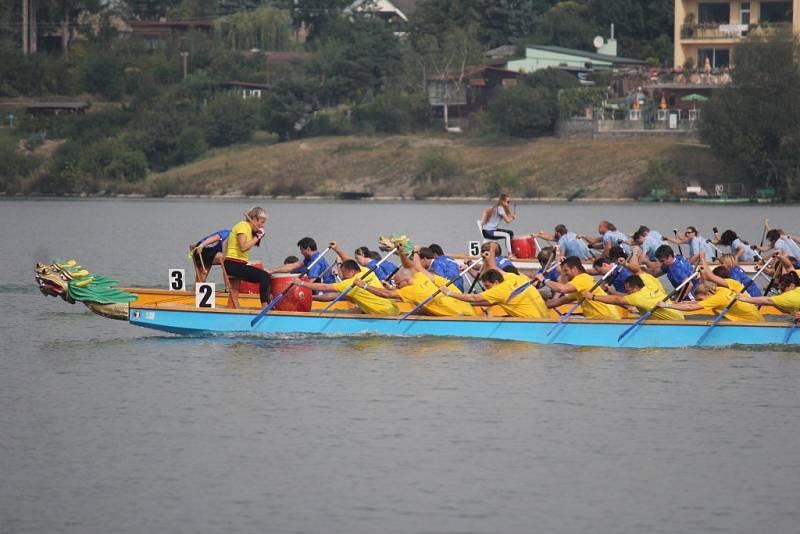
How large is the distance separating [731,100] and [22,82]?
155ft

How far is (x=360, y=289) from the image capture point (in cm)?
2266

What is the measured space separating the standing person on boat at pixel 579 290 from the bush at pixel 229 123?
218ft

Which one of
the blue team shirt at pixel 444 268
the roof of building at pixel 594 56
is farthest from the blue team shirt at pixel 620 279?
the roof of building at pixel 594 56

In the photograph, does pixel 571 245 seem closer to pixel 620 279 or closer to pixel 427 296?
pixel 620 279

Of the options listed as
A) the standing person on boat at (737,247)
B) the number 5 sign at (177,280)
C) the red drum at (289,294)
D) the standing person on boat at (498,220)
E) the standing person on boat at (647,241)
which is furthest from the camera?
the standing person on boat at (498,220)

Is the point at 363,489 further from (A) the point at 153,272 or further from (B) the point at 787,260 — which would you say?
(A) the point at 153,272

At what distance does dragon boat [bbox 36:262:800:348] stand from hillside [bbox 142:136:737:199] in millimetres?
51592

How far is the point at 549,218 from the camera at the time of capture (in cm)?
6394

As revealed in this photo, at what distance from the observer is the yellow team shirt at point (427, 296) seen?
74.2ft

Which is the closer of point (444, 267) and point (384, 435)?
point (384, 435)

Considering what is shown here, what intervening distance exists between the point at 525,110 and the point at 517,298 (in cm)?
6029

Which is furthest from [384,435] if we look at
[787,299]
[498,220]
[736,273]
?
[498,220]

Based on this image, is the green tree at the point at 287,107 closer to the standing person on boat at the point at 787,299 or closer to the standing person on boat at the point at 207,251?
the standing person on boat at the point at 207,251

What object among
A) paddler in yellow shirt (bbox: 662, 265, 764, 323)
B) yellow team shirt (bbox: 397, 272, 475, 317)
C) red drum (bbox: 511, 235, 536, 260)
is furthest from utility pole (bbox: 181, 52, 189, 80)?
paddler in yellow shirt (bbox: 662, 265, 764, 323)
